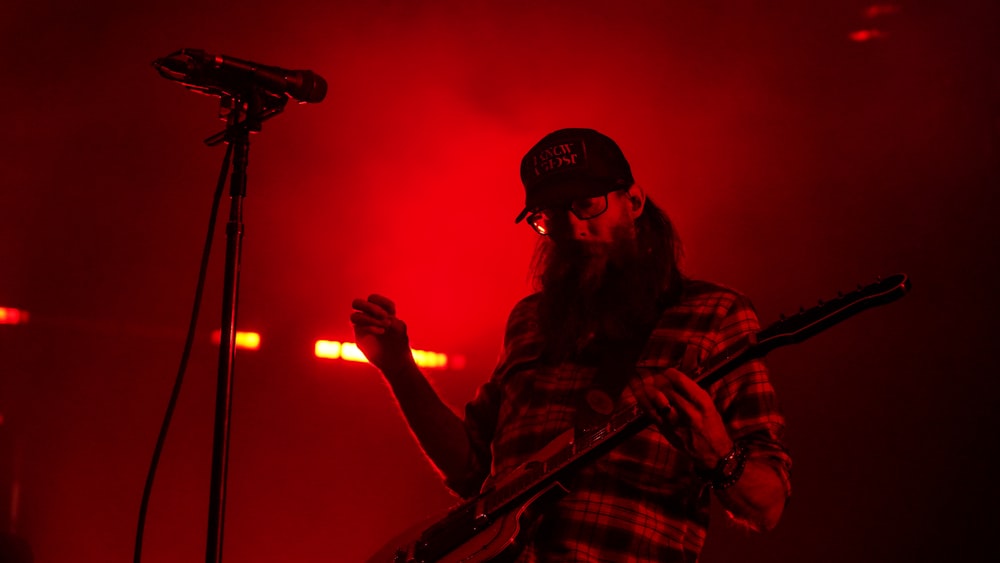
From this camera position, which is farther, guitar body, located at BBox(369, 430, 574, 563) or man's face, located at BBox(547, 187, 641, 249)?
man's face, located at BBox(547, 187, 641, 249)

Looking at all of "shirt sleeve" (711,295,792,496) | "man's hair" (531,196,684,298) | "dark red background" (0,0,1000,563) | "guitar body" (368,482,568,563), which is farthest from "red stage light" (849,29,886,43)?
"guitar body" (368,482,568,563)

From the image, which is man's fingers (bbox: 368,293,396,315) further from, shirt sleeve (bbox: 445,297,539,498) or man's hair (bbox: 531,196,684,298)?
man's hair (bbox: 531,196,684,298)

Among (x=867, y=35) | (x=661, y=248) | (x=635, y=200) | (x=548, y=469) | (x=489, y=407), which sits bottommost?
(x=548, y=469)

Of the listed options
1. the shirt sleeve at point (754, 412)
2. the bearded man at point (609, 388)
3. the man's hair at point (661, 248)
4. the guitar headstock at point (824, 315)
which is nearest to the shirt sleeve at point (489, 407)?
the bearded man at point (609, 388)

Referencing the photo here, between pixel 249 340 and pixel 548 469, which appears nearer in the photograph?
pixel 548 469

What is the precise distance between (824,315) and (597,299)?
57 centimetres

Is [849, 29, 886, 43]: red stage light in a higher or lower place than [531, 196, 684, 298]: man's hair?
higher

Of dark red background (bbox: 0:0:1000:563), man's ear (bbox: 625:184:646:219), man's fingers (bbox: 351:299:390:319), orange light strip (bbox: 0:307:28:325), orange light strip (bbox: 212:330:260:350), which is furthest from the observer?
orange light strip (bbox: 212:330:260:350)

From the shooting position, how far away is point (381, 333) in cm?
181

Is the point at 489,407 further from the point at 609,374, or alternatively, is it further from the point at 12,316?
the point at 12,316

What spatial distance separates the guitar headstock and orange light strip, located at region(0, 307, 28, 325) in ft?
9.96

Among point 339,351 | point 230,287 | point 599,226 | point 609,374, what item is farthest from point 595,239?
point 339,351

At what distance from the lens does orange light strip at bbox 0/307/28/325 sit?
126 inches

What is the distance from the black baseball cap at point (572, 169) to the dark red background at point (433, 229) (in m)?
1.57
